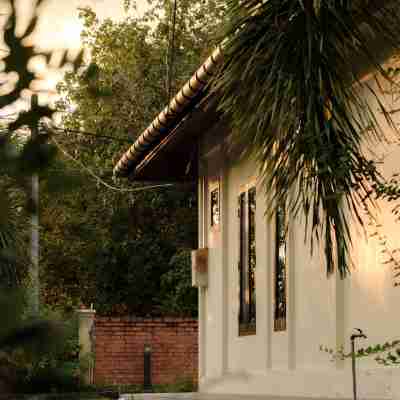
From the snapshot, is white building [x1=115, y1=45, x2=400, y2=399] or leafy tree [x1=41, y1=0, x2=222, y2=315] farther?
leafy tree [x1=41, y1=0, x2=222, y2=315]

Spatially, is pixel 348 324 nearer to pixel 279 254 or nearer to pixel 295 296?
pixel 295 296

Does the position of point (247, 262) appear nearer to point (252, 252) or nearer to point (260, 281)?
point (252, 252)

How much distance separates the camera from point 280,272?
341 inches

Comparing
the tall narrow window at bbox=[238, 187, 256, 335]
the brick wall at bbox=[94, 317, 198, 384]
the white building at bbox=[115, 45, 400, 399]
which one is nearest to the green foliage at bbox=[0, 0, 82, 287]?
the white building at bbox=[115, 45, 400, 399]

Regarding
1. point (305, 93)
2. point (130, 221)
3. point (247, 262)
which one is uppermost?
point (130, 221)

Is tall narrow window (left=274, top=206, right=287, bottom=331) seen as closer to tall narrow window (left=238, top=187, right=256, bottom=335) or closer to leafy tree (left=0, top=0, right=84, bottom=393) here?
tall narrow window (left=238, top=187, right=256, bottom=335)

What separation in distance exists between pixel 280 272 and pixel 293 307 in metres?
0.48

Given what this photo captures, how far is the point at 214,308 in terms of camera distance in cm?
1105

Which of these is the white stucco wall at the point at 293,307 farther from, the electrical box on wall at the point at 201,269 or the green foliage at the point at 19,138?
the green foliage at the point at 19,138

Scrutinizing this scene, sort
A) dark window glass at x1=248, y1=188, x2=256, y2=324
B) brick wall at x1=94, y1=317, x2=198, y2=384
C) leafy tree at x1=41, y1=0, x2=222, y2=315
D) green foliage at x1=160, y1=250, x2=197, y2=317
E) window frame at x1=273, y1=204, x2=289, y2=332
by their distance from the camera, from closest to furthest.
A: 1. window frame at x1=273, y1=204, x2=289, y2=332
2. dark window glass at x1=248, y1=188, x2=256, y2=324
3. brick wall at x1=94, y1=317, x2=198, y2=384
4. green foliage at x1=160, y1=250, x2=197, y2=317
5. leafy tree at x1=41, y1=0, x2=222, y2=315

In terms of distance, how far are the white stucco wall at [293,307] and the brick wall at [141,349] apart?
7098mm

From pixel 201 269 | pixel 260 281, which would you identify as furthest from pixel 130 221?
pixel 260 281

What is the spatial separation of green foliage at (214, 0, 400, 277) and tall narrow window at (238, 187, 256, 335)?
3855 millimetres

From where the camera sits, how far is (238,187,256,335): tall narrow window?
952cm
